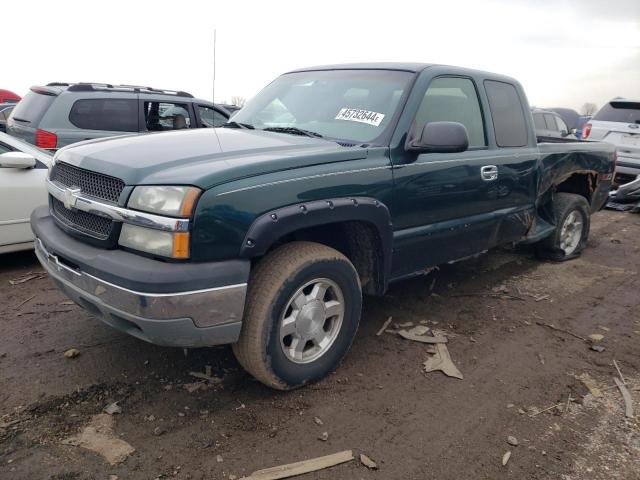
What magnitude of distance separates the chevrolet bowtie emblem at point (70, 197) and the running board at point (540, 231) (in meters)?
3.81

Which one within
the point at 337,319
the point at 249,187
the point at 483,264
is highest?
the point at 249,187

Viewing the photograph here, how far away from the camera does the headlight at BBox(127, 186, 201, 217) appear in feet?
7.74

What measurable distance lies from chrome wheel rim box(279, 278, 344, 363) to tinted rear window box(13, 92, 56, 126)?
569 cm

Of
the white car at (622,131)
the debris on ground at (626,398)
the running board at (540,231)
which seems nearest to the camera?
the debris on ground at (626,398)

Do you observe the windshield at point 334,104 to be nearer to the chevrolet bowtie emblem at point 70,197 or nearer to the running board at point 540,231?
the chevrolet bowtie emblem at point 70,197

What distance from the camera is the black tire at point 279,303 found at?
2607 millimetres

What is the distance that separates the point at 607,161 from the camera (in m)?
5.91

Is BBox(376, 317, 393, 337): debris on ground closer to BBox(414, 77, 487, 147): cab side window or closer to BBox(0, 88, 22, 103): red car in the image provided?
BBox(414, 77, 487, 147): cab side window

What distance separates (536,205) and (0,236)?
485 centimetres

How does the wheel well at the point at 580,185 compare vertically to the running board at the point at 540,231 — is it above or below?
above

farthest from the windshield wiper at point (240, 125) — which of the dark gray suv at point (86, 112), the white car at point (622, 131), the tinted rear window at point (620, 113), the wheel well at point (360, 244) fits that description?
the tinted rear window at point (620, 113)

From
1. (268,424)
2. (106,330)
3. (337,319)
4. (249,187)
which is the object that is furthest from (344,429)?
(106,330)

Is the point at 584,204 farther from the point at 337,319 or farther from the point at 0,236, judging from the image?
the point at 0,236

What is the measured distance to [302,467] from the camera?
7.66 feet
